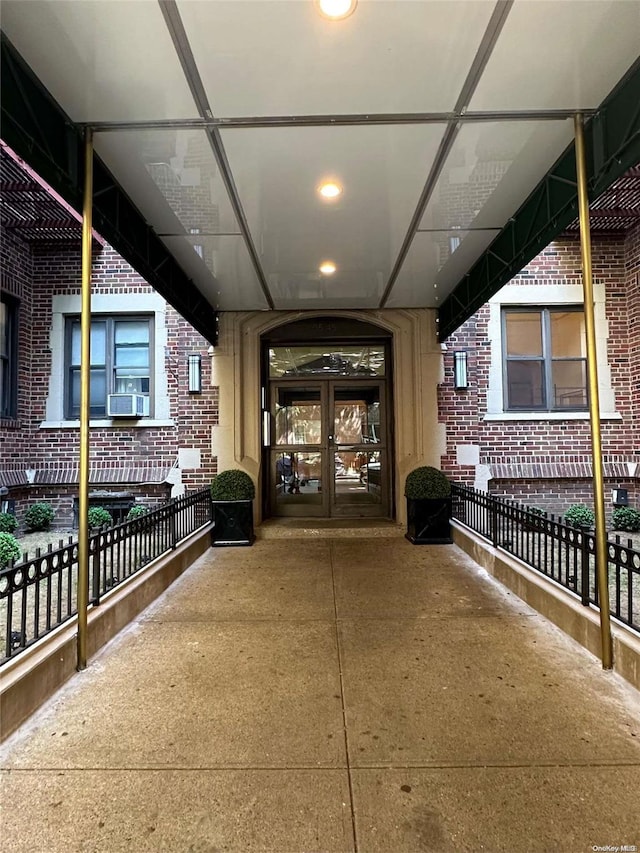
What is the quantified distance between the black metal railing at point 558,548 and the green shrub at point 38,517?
6387 mm

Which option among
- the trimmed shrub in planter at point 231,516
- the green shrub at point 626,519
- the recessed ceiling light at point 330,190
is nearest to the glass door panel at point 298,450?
the trimmed shrub in planter at point 231,516

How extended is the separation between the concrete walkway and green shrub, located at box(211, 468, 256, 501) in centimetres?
265

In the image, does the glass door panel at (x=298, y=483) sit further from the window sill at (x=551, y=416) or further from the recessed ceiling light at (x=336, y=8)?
the recessed ceiling light at (x=336, y=8)

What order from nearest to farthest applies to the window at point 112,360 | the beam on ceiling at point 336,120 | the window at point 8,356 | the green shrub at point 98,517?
the beam on ceiling at point 336,120 → the green shrub at point 98,517 → the window at point 8,356 → the window at point 112,360

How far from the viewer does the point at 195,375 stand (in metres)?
7.31

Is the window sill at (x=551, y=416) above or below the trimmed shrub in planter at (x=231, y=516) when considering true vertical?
above

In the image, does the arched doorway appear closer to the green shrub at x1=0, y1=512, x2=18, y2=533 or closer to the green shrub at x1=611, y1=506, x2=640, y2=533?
the green shrub at x1=611, y1=506, x2=640, y2=533

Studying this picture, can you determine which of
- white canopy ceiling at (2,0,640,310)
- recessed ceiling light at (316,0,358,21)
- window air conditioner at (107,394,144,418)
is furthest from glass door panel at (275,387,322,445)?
recessed ceiling light at (316,0,358,21)

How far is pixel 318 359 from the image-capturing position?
Answer: 7.89 meters

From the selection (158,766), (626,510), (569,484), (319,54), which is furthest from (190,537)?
(626,510)

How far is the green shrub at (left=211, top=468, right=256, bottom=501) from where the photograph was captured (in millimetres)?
6418

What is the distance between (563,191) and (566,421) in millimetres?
5131

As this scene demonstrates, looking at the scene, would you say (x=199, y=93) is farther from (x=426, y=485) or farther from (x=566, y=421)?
(x=566, y=421)

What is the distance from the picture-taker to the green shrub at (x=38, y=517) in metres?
7.44
